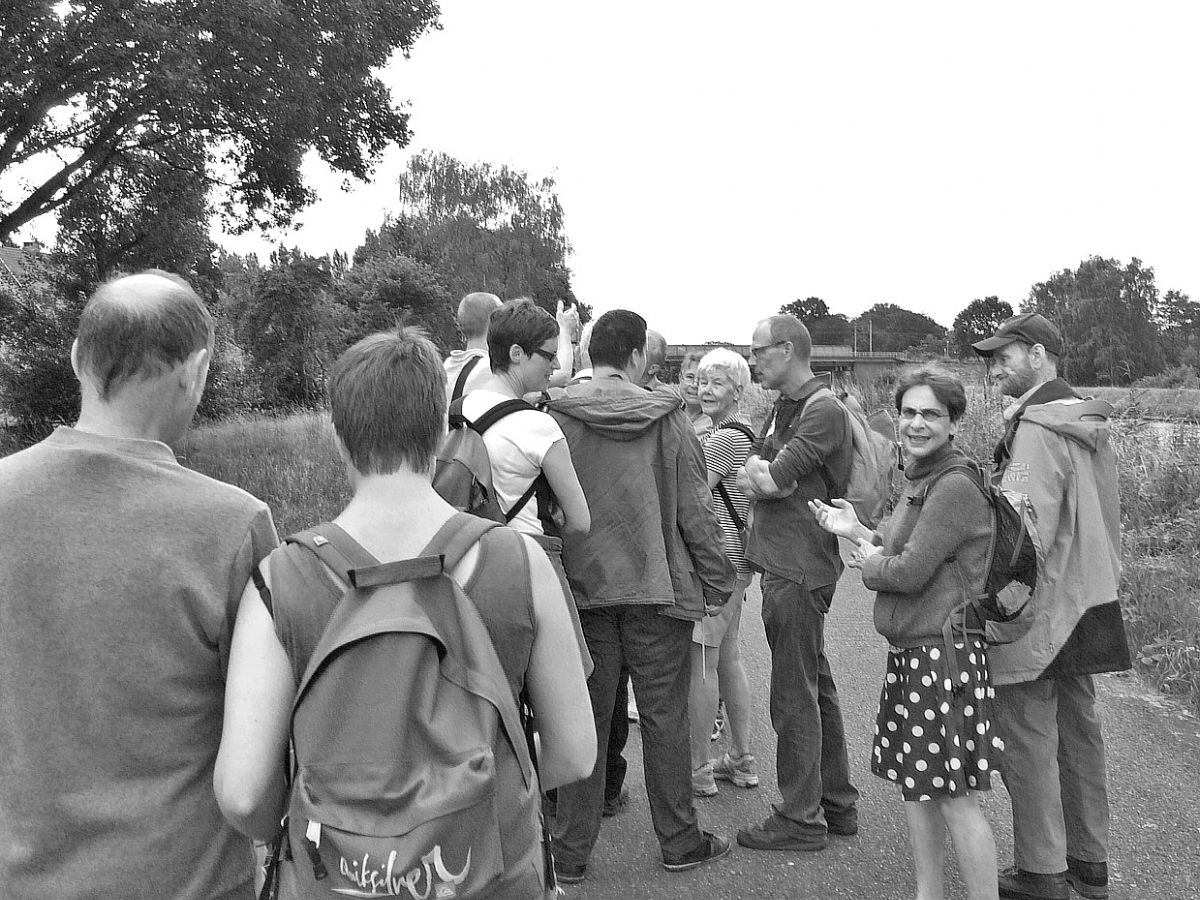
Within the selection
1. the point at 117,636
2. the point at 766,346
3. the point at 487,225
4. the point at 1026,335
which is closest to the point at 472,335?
the point at 766,346

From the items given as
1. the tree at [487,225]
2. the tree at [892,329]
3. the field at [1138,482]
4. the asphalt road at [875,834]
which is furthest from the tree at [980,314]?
the asphalt road at [875,834]

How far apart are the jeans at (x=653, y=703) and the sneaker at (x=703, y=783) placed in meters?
0.74

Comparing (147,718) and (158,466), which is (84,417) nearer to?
(158,466)

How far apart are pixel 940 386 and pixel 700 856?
1.99 m

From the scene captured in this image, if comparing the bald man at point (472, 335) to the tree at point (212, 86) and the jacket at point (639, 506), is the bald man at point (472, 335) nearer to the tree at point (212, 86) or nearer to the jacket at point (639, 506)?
the jacket at point (639, 506)

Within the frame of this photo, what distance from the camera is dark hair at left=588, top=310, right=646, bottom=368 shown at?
3916 mm

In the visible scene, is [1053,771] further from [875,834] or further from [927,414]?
[927,414]

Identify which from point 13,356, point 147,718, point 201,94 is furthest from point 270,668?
point 13,356

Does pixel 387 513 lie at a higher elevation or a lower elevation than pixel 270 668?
higher

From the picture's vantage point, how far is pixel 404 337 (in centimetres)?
199

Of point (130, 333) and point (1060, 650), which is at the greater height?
point (130, 333)

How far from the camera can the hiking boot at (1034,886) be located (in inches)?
140

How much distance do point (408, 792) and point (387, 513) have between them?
1.60 feet

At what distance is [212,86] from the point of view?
14.3m
